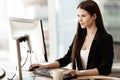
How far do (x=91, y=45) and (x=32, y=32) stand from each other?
0.63 m

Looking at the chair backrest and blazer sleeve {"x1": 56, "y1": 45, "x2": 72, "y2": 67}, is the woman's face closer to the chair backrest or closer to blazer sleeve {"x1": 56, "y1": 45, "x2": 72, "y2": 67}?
blazer sleeve {"x1": 56, "y1": 45, "x2": 72, "y2": 67}

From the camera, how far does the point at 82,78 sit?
194 centimetres

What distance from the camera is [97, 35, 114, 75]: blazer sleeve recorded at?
2076mm

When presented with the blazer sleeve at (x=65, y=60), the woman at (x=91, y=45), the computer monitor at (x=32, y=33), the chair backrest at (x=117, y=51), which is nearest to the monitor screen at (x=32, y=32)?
the computer monitor at (x=32, y=33)

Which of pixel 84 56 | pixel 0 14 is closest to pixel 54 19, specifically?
pixel 0 14

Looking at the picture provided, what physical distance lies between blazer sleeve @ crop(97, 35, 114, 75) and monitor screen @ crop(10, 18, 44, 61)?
0.54 metres

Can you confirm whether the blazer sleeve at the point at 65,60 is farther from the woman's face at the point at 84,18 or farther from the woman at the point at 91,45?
the woman's face at the point at 84,18

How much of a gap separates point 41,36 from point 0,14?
1877 millimetres

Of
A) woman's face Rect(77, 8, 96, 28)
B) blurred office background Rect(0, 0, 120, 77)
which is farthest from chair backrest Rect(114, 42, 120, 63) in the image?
woman's face Rect(77, 8, 96, 28)

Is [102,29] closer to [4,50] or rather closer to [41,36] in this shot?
[41,36]

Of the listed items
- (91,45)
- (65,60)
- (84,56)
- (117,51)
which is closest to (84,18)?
(91,45)

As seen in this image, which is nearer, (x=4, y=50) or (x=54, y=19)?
(x=54, y=19)

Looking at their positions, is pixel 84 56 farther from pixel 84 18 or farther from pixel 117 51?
pixel 117 51

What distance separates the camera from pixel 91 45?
2.26 meters
